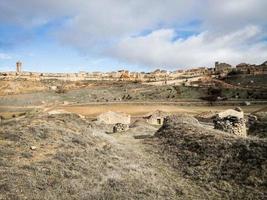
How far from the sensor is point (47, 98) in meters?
88.8

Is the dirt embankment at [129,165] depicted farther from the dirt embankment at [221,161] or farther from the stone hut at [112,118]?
the stone hut at [112,118]

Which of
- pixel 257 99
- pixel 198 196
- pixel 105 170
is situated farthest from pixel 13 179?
pixel 257 99

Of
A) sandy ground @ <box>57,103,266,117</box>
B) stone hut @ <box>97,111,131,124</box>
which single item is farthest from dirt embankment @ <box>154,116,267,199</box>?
sandy ground @ <box>57,103,266,117</box>

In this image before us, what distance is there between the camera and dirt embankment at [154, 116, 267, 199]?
12.9m

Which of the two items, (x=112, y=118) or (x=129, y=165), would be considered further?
(x=112, y=118)

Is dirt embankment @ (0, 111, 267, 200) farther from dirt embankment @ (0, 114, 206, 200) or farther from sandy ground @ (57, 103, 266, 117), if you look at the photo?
sandy ground @ (57, 103, 266, 117)

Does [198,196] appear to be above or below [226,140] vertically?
below

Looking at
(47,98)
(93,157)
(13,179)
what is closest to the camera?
(13,179)

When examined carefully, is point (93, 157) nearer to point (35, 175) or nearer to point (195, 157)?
point (35, 175)

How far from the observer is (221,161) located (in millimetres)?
14883

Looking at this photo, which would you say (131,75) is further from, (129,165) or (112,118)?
(129,165)

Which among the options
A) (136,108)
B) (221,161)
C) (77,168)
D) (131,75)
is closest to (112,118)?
(77,168)

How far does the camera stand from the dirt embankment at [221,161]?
509 inches

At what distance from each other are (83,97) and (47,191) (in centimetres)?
7696
